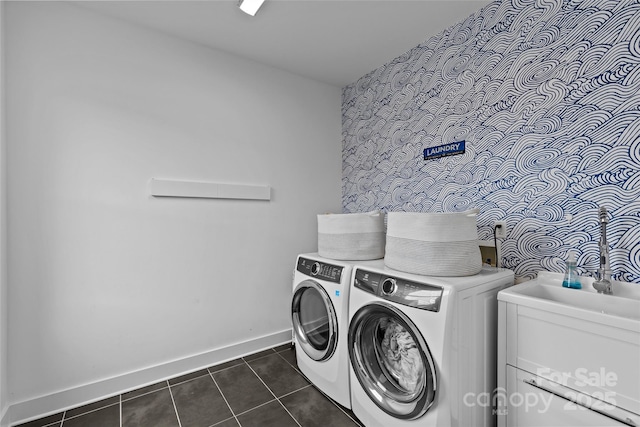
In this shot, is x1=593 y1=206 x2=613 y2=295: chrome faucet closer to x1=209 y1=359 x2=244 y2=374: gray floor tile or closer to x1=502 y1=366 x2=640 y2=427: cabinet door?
x1=502 y1=366 x2=640 y2=427: cabinet door

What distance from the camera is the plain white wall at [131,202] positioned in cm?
165

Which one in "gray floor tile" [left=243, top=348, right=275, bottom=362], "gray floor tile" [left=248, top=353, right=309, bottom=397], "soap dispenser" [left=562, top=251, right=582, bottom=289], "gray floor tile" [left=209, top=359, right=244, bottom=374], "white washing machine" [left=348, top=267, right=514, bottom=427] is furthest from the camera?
"gray floor tile" [left=243, top=348, right=275, bottom=362]

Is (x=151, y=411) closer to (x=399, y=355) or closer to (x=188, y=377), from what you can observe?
(x=188, y=377)

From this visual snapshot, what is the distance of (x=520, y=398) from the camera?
124 centimetres

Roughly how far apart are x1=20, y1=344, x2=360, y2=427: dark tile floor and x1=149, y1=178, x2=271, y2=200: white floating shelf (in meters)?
1.34

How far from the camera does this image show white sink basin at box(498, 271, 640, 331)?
103cm

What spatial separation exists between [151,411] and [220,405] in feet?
1.34

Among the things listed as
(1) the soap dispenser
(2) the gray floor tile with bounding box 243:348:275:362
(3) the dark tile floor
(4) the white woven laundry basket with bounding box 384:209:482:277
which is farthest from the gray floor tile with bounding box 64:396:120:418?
(1) the soap dispenser

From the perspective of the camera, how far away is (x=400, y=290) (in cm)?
138

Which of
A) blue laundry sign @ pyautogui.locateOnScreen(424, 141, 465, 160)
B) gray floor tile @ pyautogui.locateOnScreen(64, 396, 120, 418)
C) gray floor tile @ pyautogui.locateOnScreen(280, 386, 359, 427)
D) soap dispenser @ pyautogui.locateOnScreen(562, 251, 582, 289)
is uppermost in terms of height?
blue laundry sign @ pyautogui.locateOnScreen(424, 141, 465, 160)

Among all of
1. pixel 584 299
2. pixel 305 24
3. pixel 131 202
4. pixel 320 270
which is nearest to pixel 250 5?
pixel 305 24

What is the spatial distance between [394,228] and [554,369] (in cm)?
89

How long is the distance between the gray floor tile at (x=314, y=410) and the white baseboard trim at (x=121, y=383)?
683 mm

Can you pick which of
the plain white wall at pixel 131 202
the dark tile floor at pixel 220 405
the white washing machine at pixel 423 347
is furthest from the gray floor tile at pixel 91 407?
the white washing machine at pixel 423 347
